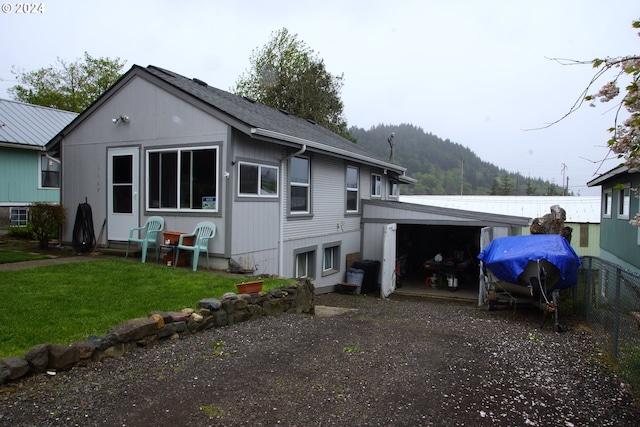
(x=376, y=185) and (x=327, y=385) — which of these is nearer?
(x=327, y=385)

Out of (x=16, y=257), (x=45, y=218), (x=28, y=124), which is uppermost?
(x=28, y=124)

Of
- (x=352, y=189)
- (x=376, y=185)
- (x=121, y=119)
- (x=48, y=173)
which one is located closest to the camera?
(x=121, y=119)

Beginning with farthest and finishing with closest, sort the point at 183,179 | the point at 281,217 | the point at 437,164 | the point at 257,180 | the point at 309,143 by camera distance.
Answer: the point at 437,164
the point at 309,143
the point at 281,217
the point at 257,180
the point at 183,179

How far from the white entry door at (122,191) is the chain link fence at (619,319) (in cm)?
954

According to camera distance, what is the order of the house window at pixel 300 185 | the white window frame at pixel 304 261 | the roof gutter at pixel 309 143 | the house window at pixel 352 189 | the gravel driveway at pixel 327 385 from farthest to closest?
the house window at pixel 352 189 → the white window frame at pixel 304 261 → the house window at pixel 300 185 → the roof gutter at pixel 309 143 → the gravel driveway at pixel 327 385

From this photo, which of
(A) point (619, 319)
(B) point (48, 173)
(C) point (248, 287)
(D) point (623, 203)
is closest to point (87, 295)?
(C) point (248, 287)

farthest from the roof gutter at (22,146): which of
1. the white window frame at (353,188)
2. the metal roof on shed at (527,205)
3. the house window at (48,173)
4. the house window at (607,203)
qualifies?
the metal roof on shed at (527,205)

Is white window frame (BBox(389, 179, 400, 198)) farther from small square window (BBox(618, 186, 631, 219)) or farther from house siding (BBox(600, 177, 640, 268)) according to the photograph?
small square window (BBox(618, 186, 631, 219))

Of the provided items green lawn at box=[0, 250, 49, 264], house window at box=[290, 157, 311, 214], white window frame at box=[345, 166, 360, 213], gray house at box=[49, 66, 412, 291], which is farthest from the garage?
green lawn at box=[0, 250, 49, 264]

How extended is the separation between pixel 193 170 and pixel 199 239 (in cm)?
160

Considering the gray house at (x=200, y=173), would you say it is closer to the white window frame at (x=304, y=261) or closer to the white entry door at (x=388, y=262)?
the white window frame at (x=304, y=261)

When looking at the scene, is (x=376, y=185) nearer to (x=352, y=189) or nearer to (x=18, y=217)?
(x=352, y=189)

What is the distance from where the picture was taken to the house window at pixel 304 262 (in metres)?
12.7

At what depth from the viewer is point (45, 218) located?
11133mm
